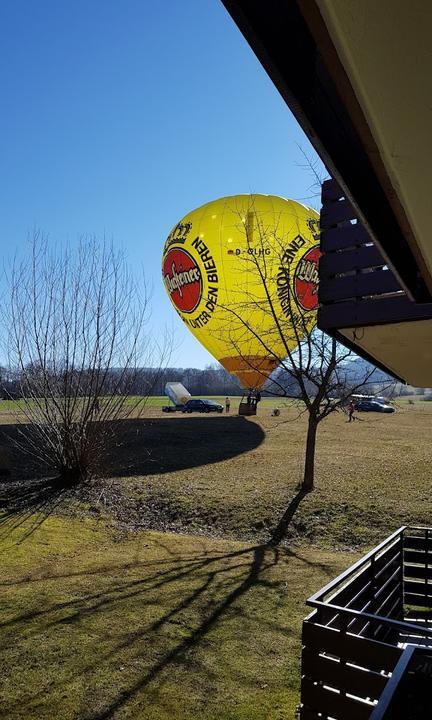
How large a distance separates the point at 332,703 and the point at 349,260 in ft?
13.0

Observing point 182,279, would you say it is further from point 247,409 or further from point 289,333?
point 247,409

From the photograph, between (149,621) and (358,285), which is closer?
(358,285)

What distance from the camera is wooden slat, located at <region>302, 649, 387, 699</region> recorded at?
3.72 metres

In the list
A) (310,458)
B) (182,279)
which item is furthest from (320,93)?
(182,279)

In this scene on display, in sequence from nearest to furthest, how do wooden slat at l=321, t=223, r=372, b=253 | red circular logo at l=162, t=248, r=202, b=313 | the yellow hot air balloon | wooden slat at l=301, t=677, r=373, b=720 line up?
wooden slat at l=301, t=677, r=373, b=720
wooden slat at l=321, t=223, r=372, b=253
the yellow hot air balloon
red circular logo at l=162, t=248, r=202, b=313

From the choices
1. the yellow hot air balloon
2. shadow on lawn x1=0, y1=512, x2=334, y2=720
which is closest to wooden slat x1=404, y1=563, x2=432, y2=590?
shadow on lawn x1=0, y1=512, x2=334, y2=720

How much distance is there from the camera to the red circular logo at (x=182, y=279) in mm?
20781

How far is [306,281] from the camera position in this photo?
55.9 feet

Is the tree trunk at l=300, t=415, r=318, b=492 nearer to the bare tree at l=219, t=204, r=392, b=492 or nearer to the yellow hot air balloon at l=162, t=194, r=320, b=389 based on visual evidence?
the bare tree at l=219, t=204, r=392, b=492

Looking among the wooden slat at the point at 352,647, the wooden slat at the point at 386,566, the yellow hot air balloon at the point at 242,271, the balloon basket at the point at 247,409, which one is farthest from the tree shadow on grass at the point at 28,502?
the balloon basket at the point at 247,409

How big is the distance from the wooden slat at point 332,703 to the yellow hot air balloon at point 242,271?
1272 cm

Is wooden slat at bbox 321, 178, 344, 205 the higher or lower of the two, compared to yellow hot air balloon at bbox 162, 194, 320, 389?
lower

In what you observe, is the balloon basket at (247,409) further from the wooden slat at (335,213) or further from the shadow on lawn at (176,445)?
the wooden slat at (335,213)

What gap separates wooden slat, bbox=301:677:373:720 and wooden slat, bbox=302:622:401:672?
0.29m
